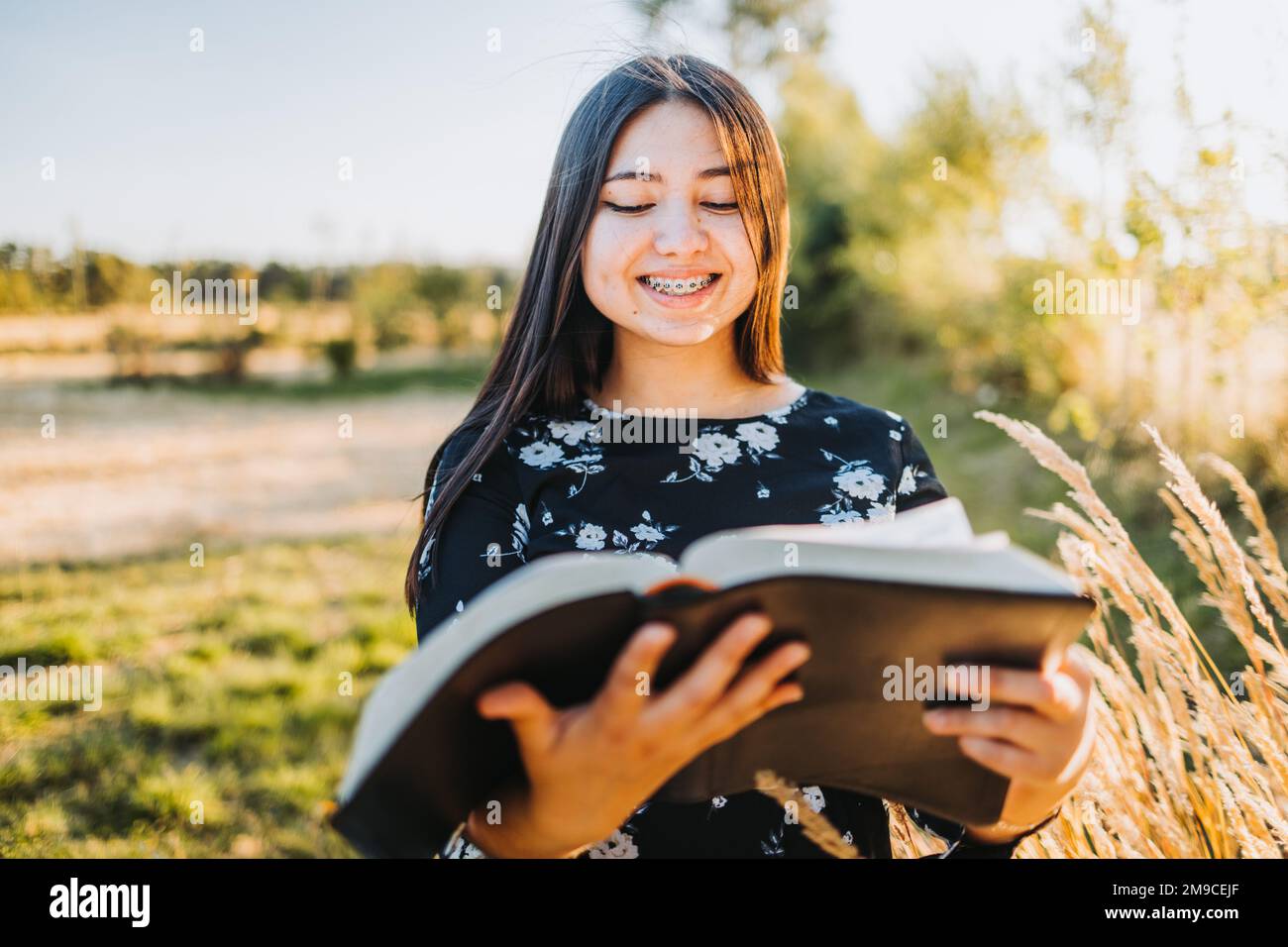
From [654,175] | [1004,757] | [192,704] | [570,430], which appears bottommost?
[192,704]

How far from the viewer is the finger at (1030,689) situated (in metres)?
0.96

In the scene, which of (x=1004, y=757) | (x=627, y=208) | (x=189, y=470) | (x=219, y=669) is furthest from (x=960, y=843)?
(x=189, y=470)

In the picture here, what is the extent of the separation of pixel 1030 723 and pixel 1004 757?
0.05 m

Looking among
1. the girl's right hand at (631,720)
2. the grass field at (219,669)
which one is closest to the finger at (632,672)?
the girl's right hand at (631,720)

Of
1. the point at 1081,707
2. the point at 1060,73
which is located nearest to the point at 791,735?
the point at 1081,707

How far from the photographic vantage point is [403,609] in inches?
202

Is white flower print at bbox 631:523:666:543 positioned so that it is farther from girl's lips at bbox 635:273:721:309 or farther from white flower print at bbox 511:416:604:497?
girl's lips at bbox 635:273:721:309

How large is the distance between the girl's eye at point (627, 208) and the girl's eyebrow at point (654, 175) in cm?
4

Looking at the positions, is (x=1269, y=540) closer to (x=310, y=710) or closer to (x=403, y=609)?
(x=310, y=710)

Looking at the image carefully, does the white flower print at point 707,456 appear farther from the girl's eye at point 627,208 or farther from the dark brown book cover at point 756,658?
the dark brown book cover at point 756,658

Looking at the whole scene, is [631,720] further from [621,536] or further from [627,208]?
[627,208]

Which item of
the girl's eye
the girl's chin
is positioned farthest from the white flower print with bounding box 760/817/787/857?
the girl's eye

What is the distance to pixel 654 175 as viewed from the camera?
5.34ft
